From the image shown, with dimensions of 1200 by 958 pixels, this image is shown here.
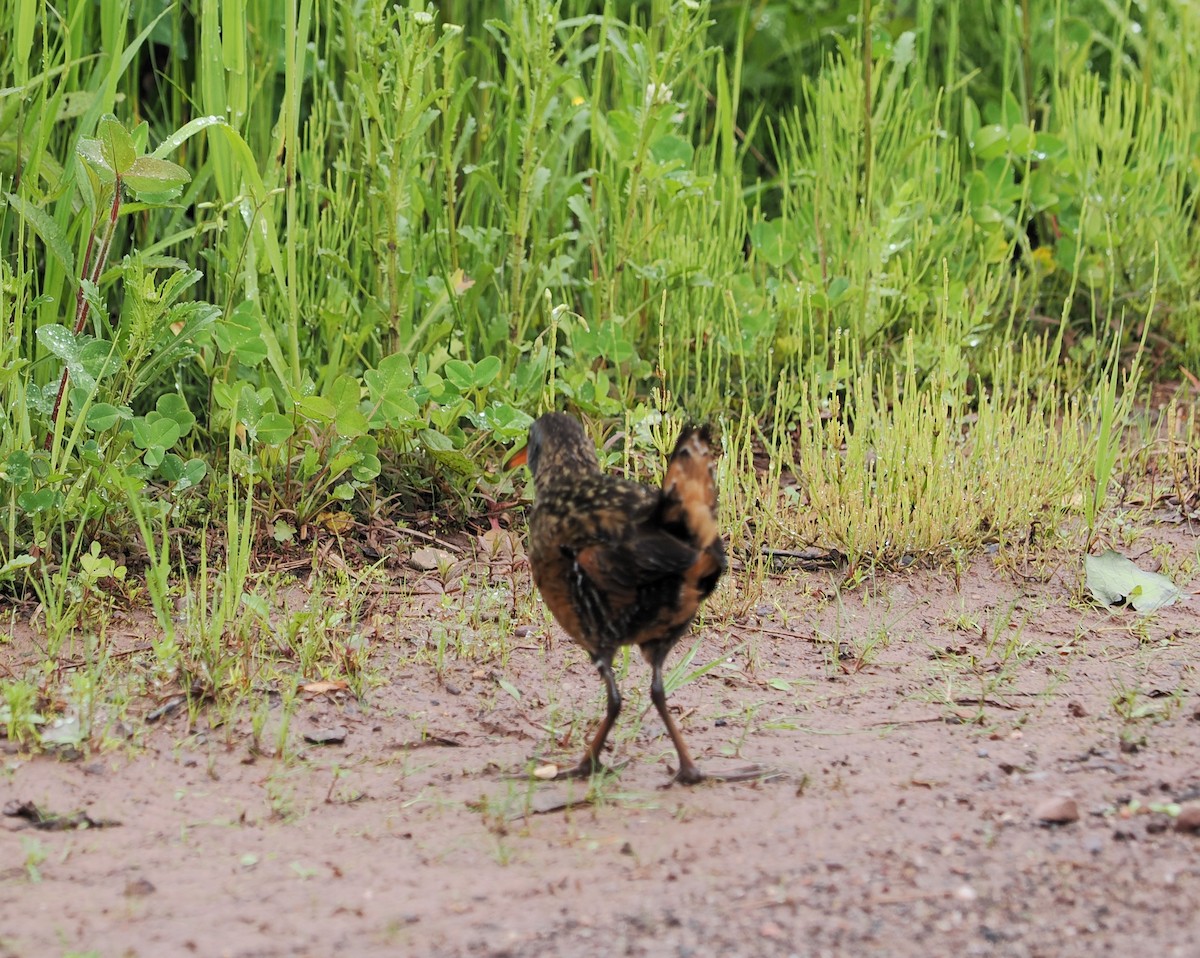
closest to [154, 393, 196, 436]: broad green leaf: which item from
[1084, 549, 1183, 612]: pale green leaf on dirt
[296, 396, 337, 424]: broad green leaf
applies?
[296, 396, 337, 424]: broad green leaf

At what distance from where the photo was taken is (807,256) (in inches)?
235

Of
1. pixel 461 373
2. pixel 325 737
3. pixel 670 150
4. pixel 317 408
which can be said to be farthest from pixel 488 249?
pixel 325 737

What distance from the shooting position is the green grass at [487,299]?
14.3ft

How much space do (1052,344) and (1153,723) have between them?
3.23 meters

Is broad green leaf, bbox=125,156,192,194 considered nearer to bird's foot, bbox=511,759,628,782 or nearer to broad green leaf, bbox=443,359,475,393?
broad green leaf, bbox=443,359,475,393

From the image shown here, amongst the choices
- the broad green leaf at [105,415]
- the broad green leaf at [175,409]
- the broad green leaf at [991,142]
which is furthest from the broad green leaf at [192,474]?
the broad green leaf at [991,142]

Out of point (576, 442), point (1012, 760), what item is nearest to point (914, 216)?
point (576, 442)

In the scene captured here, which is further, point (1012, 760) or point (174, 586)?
point (174, 586)

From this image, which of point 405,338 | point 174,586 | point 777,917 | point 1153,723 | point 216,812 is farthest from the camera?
point 405,338

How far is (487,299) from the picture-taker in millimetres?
5883

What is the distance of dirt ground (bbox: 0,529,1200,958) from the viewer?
8.91 ft

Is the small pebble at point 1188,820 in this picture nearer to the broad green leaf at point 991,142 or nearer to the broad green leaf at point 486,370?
the broad green leaf at point 486,370

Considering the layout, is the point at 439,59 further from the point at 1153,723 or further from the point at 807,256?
the point at 1153,723

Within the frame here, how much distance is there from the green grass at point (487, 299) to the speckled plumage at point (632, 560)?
75 centimetres
